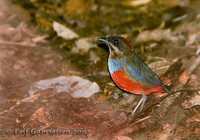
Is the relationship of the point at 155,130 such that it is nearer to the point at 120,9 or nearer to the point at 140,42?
the point at 140,42

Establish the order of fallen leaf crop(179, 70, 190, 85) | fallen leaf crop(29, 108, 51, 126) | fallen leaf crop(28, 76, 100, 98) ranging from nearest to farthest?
fallen leaf crop(29, 108, 51, 126)
fallen leaf crop(179, 70, 190, 85)
fallen leaf crop(28, 76, 100, 98)

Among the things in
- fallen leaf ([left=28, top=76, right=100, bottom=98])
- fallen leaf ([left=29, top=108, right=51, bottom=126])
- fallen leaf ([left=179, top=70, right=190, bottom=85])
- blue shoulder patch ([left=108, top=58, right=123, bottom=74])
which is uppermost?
blue shoulder patch ([left=108, top=58, right=123, bottom=74])

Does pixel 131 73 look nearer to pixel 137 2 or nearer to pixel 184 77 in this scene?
pixel 184 77

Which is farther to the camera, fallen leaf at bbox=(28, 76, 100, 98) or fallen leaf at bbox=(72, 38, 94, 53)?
fallen leaf at bbox=(72, 38, 94, 53)

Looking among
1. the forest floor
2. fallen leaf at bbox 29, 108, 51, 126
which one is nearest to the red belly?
the forest floor

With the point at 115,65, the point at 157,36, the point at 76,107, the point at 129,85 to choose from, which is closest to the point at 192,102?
the point at 129,85

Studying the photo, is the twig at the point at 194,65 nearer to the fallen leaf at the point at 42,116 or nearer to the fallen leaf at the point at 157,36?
the fallen leaf at the point at 157,36

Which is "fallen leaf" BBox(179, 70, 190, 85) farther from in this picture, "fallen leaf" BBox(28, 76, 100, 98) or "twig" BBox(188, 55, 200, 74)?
"fallen leaf" BBox(28, 76, 100, 98)

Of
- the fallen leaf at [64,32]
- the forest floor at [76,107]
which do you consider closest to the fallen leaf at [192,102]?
the forest floor at [76,107]

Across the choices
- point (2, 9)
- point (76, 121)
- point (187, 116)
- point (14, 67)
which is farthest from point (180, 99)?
point (2, 9)
